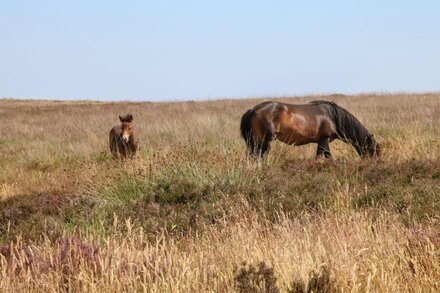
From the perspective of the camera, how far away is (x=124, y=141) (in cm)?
1495

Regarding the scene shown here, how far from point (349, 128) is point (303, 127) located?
0.98 m

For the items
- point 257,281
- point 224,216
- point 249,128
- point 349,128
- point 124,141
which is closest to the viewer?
point 257,281

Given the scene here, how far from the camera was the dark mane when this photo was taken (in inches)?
526

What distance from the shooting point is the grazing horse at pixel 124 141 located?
14906mm

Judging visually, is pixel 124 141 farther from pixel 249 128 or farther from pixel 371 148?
pixel 371 148

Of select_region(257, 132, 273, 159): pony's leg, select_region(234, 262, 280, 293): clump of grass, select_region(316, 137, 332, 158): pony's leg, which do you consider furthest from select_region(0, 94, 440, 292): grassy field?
select_region(316, 137, 332, 158): pony's leg

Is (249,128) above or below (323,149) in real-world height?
above

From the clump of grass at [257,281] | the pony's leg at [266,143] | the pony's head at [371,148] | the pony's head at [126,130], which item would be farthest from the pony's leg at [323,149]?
the clump of grass at [257,281]

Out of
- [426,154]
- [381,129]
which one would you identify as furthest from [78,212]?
[381,129]

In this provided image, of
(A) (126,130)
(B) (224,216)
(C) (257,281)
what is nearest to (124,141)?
(A) (126,130)

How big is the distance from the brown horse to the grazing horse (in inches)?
120

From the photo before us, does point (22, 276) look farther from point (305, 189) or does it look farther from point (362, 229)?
point (305, 189)

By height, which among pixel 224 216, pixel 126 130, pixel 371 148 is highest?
pixel 126 130

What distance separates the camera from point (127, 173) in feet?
34.8
